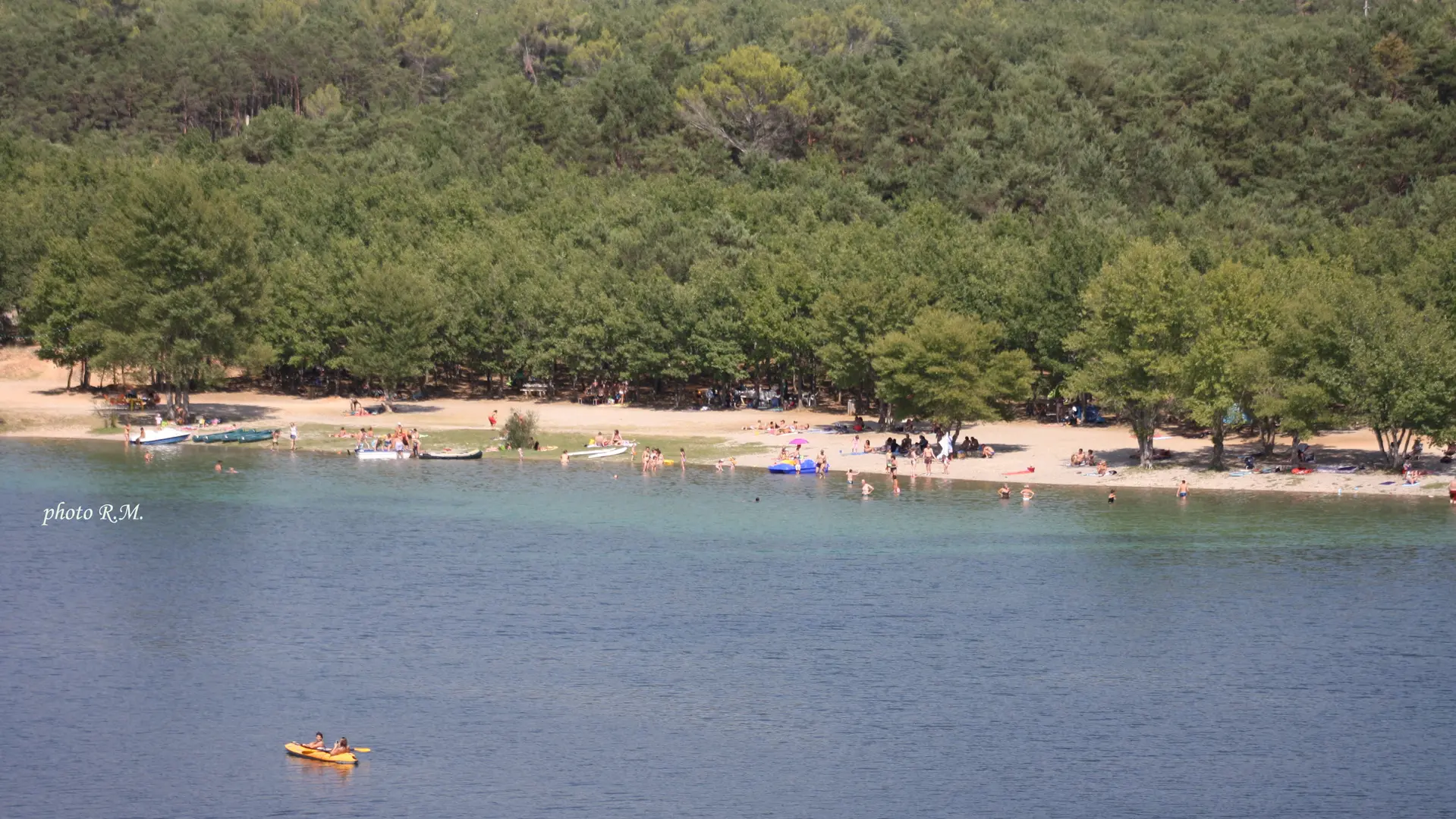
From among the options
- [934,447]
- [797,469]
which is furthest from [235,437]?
[934,447]

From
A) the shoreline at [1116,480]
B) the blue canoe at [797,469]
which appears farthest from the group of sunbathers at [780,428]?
the blue canoe at [797,469]

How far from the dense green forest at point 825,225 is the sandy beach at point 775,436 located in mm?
2745

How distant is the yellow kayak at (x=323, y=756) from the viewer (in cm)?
4644

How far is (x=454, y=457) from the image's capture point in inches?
3802

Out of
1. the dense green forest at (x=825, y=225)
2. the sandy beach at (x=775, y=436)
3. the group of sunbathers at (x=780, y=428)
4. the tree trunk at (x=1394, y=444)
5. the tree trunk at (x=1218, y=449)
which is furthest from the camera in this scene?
the group of sunbathers at (x=780, y=428)

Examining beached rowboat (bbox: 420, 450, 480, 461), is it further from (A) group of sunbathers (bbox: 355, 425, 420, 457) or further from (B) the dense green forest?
(B) the dense green forest

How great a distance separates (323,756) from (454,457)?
50.7 metres

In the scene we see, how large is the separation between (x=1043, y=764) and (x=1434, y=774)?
35.7 ft

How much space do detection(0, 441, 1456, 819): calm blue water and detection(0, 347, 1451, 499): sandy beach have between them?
3099 mm

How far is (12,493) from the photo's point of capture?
8588 centimetres

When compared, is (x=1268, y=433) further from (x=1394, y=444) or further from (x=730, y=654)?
(x=730, y=654)

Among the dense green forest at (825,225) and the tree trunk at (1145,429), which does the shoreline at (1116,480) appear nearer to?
the tree trunk at (1145,429)

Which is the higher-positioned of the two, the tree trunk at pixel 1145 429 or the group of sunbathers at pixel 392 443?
the tree trunk at pixel 1145 429

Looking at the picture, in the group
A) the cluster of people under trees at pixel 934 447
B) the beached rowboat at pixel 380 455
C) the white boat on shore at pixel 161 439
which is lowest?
the beached rowboat at pixel 380 455
